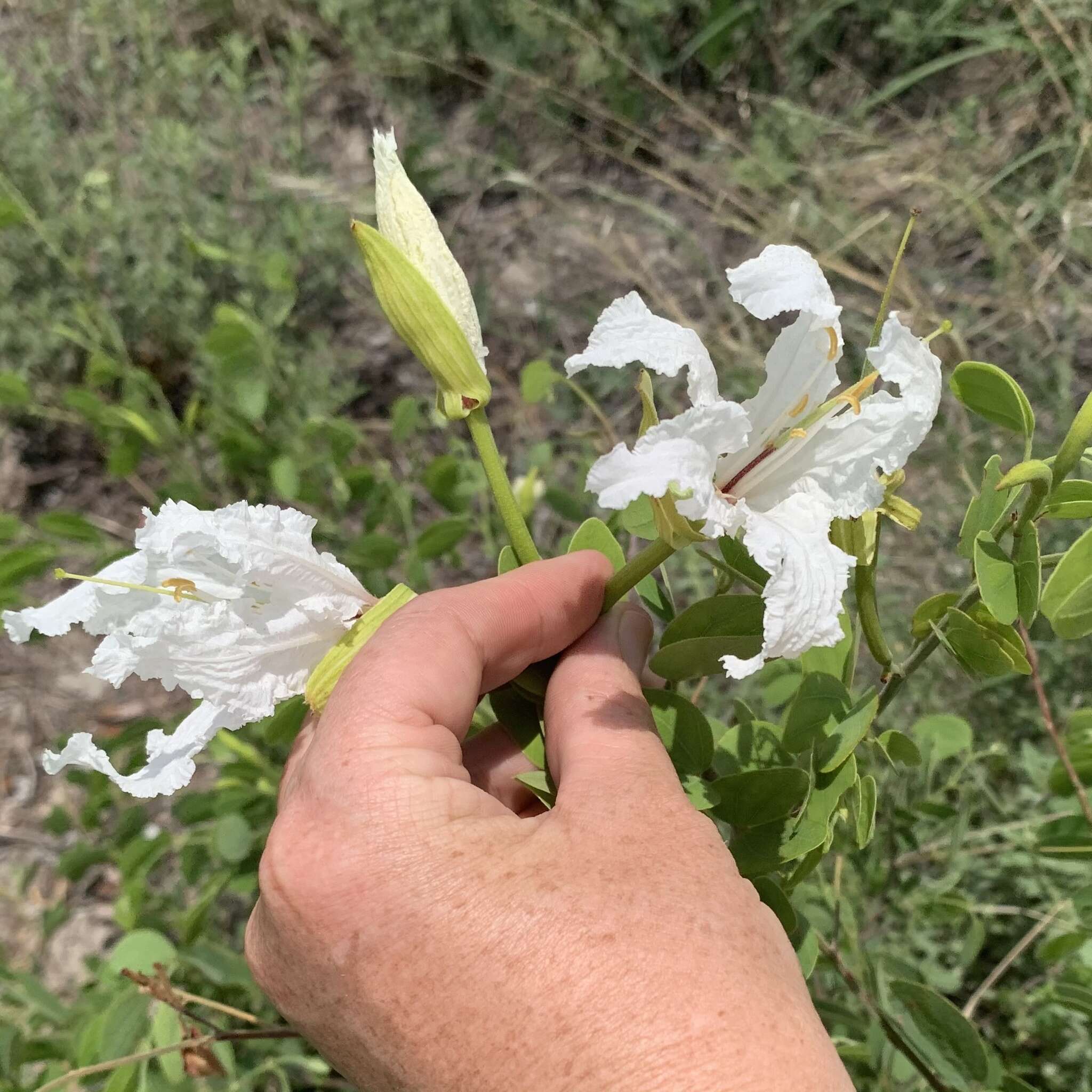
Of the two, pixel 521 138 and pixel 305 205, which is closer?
pixel 305 205

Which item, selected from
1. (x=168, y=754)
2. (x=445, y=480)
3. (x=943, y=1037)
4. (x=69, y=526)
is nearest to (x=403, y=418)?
(x=445, y=480)

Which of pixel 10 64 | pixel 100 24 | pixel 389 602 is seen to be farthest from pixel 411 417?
pixel 10 64

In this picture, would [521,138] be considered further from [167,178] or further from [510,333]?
[167,178]

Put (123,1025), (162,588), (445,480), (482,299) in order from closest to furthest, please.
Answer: (162,588) < (123,1025) < (445,480) < (482,299)

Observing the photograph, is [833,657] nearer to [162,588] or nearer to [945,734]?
[945,734]

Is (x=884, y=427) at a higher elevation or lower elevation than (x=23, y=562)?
higher

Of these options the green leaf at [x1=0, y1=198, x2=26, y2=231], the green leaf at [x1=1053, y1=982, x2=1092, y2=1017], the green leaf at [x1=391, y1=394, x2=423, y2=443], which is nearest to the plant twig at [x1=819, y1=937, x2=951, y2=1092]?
the green leaf at [x1=1053, y1=982, x2=1092, y2=1017]

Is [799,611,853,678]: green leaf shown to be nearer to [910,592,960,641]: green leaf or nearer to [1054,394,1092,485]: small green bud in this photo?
[910,592,960,641]: green leaf
